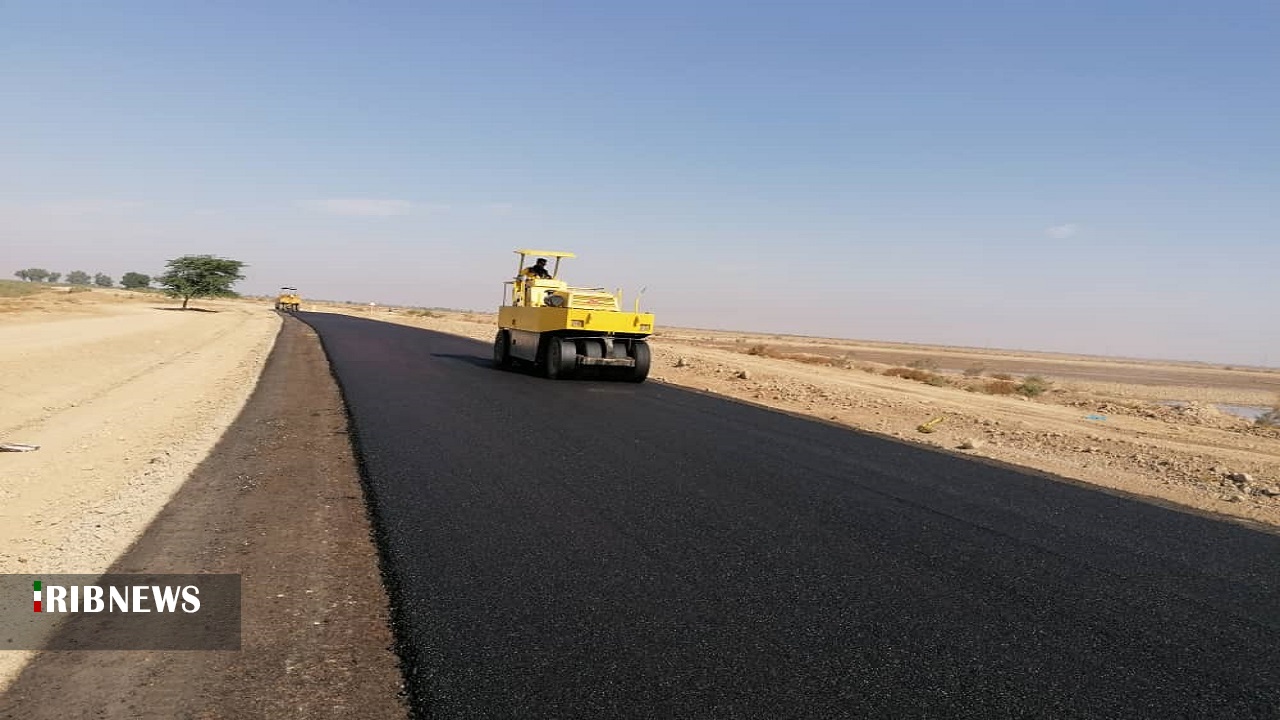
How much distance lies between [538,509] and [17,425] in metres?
8.75

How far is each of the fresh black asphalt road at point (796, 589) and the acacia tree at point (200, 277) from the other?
62070 millimetres

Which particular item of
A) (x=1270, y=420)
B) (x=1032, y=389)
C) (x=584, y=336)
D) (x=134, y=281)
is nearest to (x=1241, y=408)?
(x=1270, y=420)

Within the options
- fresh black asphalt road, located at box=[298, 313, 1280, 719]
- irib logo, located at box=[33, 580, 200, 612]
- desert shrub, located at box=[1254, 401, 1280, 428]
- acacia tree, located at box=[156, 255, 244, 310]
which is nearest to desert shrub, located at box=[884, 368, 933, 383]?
desert shrub, located at box=[1254, 401, 1280, 428]

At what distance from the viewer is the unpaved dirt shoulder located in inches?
134

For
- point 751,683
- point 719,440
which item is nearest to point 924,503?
point 719,440

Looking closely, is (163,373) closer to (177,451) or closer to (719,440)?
Result: (177,451)

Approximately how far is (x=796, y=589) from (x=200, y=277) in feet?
228

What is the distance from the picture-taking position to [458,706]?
3344mm

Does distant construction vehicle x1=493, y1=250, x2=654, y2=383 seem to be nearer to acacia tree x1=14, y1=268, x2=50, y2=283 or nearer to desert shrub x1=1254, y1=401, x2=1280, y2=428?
desert shrub x1=1254, y1=401, x2=1280, y2=428

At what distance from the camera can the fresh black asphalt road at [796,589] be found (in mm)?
3672

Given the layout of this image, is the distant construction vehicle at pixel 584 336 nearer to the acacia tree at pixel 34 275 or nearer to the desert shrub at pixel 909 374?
the desert shrub at pixel 909 374

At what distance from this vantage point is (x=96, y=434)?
10086 mm

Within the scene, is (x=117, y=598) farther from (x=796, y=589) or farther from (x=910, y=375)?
(x=910, y=375)

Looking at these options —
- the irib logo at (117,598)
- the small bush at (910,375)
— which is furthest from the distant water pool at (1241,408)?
the irib logo at (117,598)
